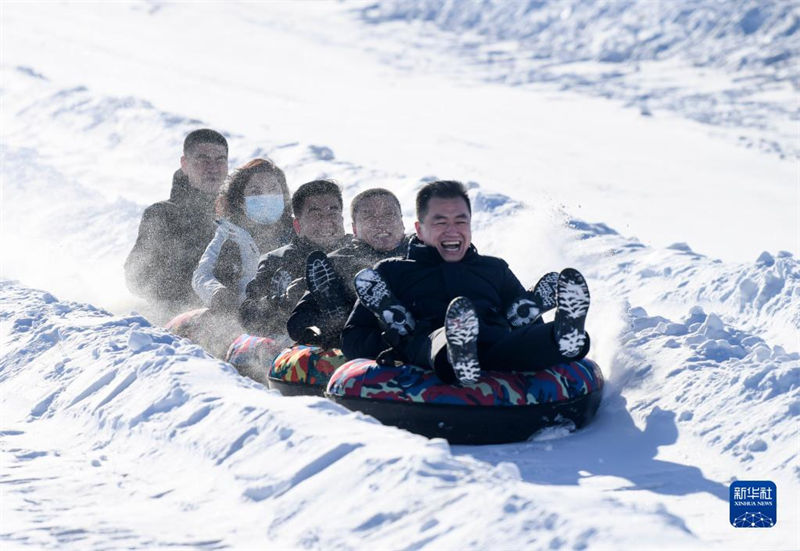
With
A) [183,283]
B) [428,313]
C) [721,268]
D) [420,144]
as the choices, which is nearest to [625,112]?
[420,144]

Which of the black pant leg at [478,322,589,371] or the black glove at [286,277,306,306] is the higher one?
the black glove at [286,277,306,306]

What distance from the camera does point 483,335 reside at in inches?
196

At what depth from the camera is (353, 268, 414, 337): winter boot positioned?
498 centimetres

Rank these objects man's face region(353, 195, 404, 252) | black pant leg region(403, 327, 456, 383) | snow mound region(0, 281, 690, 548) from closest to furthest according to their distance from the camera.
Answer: snow mound region(0, 281, 690, 548) < black pant leg region(403, 327, 456, 383) < man's face region(353, 195, 404, 252)

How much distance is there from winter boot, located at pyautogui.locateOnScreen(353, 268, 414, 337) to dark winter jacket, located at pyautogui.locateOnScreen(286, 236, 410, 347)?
56cm

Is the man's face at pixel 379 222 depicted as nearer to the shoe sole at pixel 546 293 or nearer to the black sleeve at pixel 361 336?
the black sleeve at pixel 361 336

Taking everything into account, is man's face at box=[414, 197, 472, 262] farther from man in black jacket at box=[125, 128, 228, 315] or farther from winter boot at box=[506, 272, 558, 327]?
man in black jacket at box=[125, 128, 228, 315]

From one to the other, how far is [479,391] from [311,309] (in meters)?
1.16

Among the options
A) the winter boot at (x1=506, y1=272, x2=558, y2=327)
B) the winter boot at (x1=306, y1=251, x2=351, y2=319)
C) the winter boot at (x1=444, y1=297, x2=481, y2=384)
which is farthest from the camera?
the winter boot at (x1=306, y1=251, x2=351, y2=319)

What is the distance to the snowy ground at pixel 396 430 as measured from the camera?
360 centimetres

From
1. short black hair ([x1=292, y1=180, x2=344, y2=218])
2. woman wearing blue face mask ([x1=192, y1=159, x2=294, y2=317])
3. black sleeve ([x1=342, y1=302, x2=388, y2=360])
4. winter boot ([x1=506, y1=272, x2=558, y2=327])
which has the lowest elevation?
black sleeve ([x1=342, y1=302, x2=388, y2=360])

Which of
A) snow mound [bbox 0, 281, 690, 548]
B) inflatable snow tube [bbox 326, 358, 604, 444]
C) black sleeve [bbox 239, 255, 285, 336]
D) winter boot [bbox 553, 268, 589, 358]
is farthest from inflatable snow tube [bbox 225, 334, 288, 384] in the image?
winter boot [bbox 553, 268, 589, 358]

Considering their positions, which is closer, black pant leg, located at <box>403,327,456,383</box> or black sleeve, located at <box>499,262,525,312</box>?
black pant leg, located at <box>403,327,456,383</box>

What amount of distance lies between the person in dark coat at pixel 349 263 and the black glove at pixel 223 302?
27.8 inches
